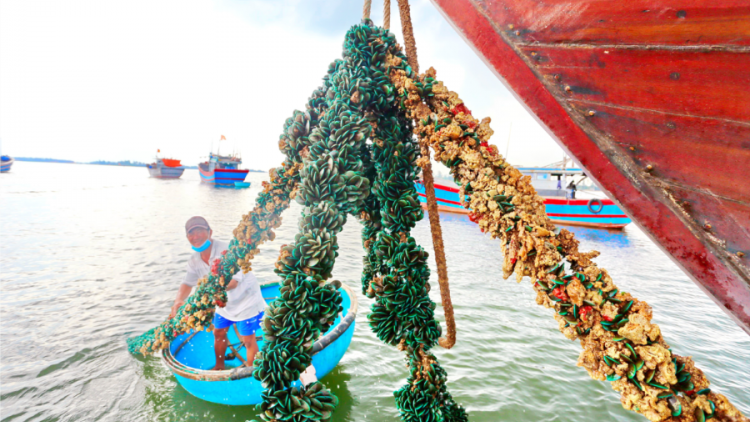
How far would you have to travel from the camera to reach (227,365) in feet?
12.6

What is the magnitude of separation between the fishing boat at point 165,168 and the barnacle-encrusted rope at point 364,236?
58.7 m

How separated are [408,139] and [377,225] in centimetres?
62

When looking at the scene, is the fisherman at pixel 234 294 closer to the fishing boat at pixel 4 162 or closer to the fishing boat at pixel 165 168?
the fishing boat at pixel 165 168

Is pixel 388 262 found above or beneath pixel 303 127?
beneath

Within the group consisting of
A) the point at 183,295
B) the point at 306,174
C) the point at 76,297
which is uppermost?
the point at 306,174

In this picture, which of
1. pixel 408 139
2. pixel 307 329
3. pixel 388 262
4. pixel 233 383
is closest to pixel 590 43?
pixel 408 139

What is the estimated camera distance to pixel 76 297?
5680 mm

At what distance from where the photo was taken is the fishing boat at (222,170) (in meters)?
38.3

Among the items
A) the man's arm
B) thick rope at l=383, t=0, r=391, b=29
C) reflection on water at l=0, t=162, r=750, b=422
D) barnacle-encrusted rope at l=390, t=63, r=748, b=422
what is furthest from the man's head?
barnacle-encrusted rope at l=390, t=63, r=748, b=422

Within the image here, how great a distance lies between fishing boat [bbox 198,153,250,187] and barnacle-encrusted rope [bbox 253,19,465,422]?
39.1 m

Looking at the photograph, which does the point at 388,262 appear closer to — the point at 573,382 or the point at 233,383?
the point at 233,383

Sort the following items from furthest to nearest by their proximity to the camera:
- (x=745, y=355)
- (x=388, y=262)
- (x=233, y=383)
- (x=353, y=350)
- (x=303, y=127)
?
(x=745, y=355)
(x=353, y=350)
(x=233, y=383)
(x=303, y=127)
(x=388, y=262)

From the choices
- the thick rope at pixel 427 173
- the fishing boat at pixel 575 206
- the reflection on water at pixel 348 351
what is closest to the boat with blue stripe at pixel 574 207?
the fishing boat at pixel 575 206

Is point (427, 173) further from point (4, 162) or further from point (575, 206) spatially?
point (4, 162)
